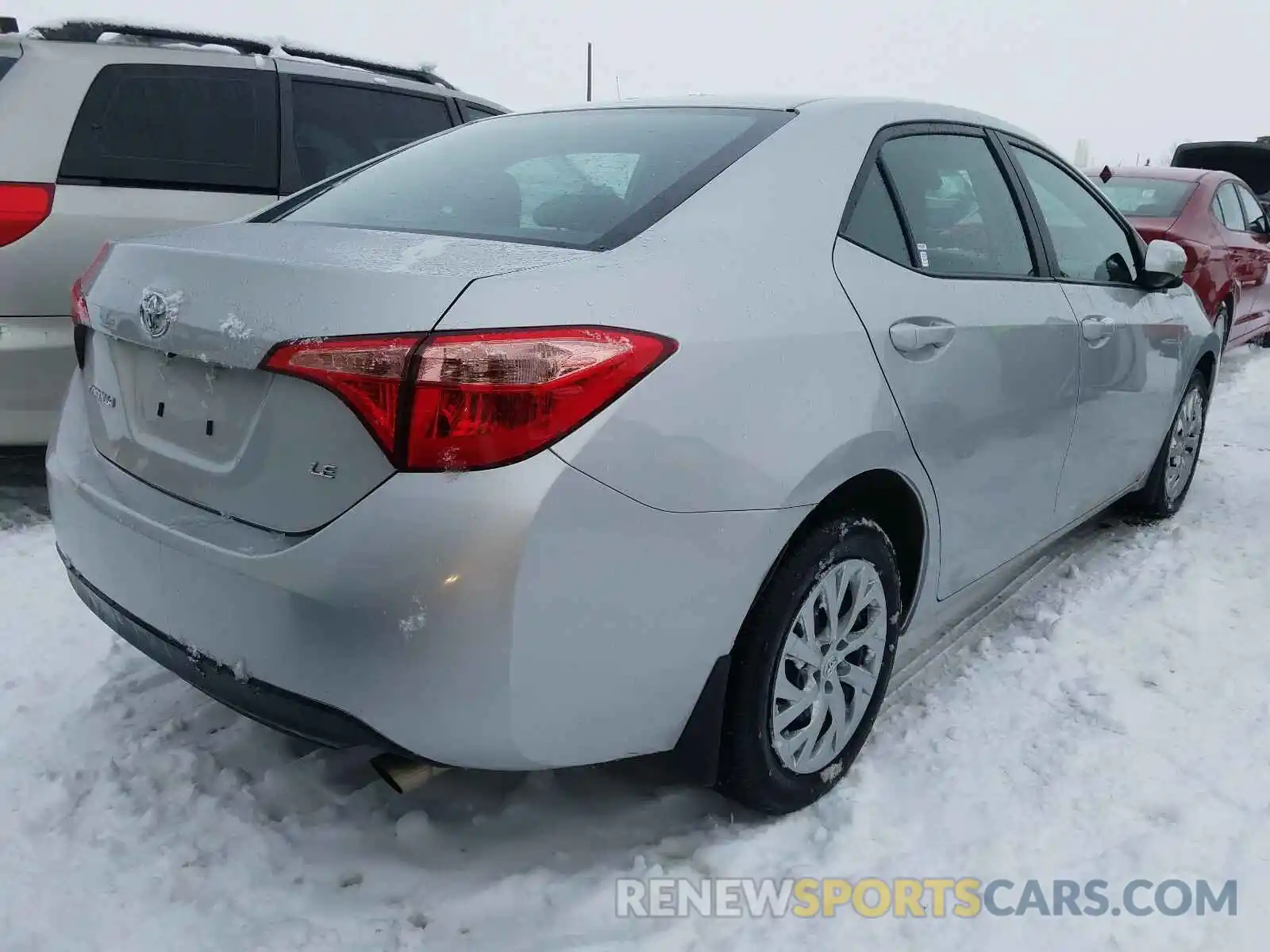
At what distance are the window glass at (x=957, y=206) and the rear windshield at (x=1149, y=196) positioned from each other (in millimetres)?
4499

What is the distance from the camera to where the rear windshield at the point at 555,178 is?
195 cm

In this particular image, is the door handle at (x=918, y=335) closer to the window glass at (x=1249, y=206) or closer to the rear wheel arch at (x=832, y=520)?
the rear wheel arch at (x=832, y=520)

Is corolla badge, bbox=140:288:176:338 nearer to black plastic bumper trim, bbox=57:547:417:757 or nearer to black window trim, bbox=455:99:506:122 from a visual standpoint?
black plastic bumper trim, bbox=57:547:417:757

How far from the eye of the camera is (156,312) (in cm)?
184

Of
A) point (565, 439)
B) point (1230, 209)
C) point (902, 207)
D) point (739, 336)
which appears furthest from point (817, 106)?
point (1230, 209)

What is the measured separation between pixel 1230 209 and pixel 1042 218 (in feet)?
18.0

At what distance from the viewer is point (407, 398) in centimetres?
154

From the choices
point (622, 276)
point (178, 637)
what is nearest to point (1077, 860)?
point (622, 276)

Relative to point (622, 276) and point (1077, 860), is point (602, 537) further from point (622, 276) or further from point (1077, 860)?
point (1077, 860)

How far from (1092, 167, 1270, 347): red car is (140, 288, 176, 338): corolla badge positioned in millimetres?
6191

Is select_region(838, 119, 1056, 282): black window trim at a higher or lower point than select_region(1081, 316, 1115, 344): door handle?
higher

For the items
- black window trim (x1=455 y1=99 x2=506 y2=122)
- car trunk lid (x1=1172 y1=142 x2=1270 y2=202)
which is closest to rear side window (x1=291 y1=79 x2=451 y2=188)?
black window trim (x1=455 y1=99 x2=506 y2=122)

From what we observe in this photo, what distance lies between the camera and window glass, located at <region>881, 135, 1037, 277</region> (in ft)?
7.93

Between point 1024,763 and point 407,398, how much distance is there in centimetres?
173
